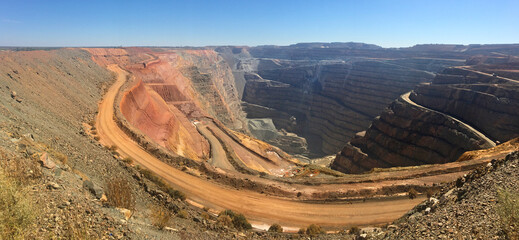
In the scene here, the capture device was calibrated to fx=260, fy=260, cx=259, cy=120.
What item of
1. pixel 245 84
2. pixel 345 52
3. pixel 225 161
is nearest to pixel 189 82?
pixel 225 161

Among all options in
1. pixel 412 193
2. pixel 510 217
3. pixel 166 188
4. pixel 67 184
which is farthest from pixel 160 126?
pixel 510 217

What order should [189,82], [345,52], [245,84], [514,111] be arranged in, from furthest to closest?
[345,52] < [245,84] < [189,82] < [514,111]

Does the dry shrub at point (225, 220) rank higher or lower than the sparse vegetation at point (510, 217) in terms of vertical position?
lower

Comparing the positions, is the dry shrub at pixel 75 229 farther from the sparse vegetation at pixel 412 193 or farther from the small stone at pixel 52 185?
the sparse vegetation at pixel 412 193

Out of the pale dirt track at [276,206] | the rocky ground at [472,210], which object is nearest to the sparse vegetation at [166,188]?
the pale dirt track at [276,206]

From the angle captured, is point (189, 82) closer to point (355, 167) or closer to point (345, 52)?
point (355, 167)

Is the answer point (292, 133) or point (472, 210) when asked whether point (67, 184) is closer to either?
point (472, 210)

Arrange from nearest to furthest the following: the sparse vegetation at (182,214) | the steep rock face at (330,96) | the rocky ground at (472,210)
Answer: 1. the rocky ground at (472,210)
2. the sparse vegetation at (182,214)
3. the steep rock face at (330,96)
